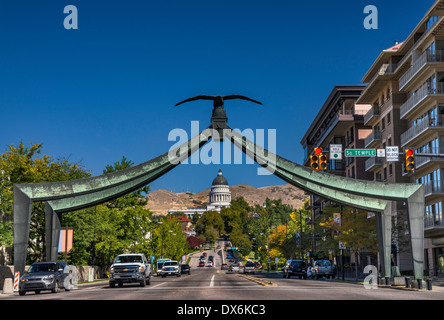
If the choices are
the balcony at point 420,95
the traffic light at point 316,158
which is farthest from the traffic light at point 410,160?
the balcony at point 420,95


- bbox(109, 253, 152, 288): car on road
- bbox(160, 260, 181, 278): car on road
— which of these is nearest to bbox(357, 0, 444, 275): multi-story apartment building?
bbox(160, 260, 181, 278): car on road

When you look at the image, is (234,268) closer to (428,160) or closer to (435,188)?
(435,188)

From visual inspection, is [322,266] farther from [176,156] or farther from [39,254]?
[176,156]

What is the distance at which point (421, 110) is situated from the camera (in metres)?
58.2

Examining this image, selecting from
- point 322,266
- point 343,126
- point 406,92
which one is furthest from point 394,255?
point 343,126

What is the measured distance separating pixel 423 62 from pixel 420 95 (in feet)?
11.0

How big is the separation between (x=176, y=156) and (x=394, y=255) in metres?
40.5

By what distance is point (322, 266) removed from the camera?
60.1 metres

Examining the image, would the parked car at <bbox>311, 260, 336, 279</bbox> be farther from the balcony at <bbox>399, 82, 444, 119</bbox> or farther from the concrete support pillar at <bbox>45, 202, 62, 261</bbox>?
the concrete support pillar at <bbox>45, 202, 62, 261</bbox>

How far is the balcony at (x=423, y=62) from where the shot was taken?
53500 millimetres

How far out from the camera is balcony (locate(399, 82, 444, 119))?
177ft

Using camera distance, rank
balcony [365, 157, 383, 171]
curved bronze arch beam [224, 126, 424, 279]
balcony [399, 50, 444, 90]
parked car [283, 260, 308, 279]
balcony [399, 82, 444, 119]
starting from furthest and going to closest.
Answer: balcony [365, 157, 383, 171], parked car [283, 260, 308, 279], balcony [399, 82, 444, 119], balcony [399, 50, 444, 90], curved bronze arch beam [224, 126, 424, 279]
